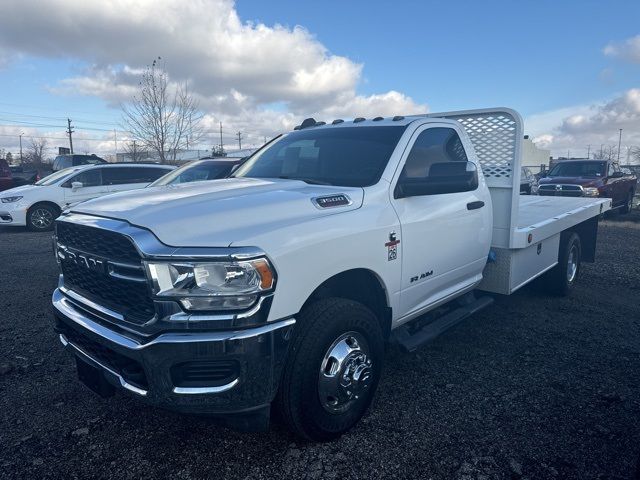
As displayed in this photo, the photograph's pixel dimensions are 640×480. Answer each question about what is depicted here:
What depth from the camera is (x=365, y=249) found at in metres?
2.75

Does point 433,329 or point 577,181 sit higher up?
point 577,181

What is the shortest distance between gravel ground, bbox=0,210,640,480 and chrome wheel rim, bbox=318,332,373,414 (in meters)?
0.27

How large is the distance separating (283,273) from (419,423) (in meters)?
1.47

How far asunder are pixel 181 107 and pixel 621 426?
22.3 metres

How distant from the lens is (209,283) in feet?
7.05

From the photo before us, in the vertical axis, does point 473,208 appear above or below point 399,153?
below

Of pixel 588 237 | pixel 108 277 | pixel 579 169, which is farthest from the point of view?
pixel 579 169

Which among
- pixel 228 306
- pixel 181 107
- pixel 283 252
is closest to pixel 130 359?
pixel 228 306

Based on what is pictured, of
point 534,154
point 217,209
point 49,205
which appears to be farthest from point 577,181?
point 534,154

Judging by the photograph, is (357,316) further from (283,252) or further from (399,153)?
(399,153)

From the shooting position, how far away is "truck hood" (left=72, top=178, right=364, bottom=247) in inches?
Answer: 87.8

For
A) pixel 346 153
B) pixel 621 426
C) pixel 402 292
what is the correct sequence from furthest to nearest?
pixel 346 153
pixel 402 292
pixel 621 426

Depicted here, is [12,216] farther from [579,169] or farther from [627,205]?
[627,205]

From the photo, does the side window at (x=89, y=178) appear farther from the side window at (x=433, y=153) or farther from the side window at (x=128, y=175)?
the side window at (x=433, y=153)
